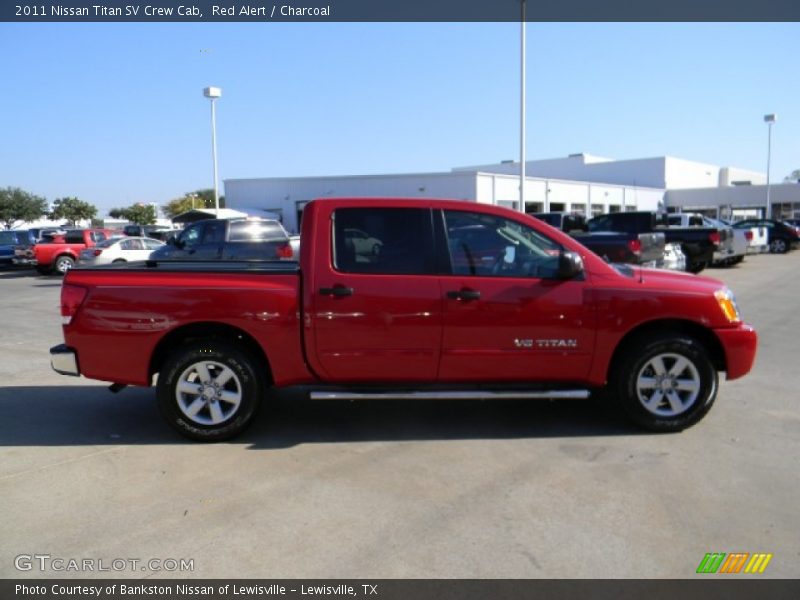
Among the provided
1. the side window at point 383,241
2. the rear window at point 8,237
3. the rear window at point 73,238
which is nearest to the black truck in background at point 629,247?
the side window at point 383,241

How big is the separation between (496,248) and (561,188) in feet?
150

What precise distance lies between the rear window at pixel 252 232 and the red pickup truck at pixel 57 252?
7616 mm

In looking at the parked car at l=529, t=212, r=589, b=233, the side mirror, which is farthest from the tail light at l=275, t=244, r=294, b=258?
the side mirror

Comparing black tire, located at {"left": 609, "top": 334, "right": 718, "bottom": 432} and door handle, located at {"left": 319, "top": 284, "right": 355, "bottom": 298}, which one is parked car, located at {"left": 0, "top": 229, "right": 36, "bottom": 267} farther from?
black tire, located at {"left": 609, "top": 334, "right": 718, "bottom": 432}

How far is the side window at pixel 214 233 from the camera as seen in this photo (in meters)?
16.0

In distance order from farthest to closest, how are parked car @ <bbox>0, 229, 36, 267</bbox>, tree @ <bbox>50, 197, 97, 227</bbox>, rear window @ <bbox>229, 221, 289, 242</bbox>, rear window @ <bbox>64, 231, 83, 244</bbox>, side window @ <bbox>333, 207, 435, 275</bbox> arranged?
tree @ <bbox>50, 197, 97, 227</bbox> < parked car @ <bbox>0, 229, 36, 267</bbox> < rear window @ <bbox>64, 231, 83, 244</bbox> < rear window @ <bbox>229, 221, 289, 242</bbox> < side window @ <bbox>333, 207, 435, 275</bbox>

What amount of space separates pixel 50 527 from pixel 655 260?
1238cm

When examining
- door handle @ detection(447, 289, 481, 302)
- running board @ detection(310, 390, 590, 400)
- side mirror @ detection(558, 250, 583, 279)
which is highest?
side mirror @ detection(558, 250, 583, 279)

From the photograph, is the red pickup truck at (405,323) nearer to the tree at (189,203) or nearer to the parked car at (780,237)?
the parked car at (780,237)

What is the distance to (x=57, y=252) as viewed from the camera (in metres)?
21.9

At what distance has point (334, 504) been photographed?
12.8ft

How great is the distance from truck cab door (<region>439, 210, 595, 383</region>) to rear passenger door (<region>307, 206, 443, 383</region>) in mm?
147

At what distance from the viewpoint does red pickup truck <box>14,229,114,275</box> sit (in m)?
21.8
